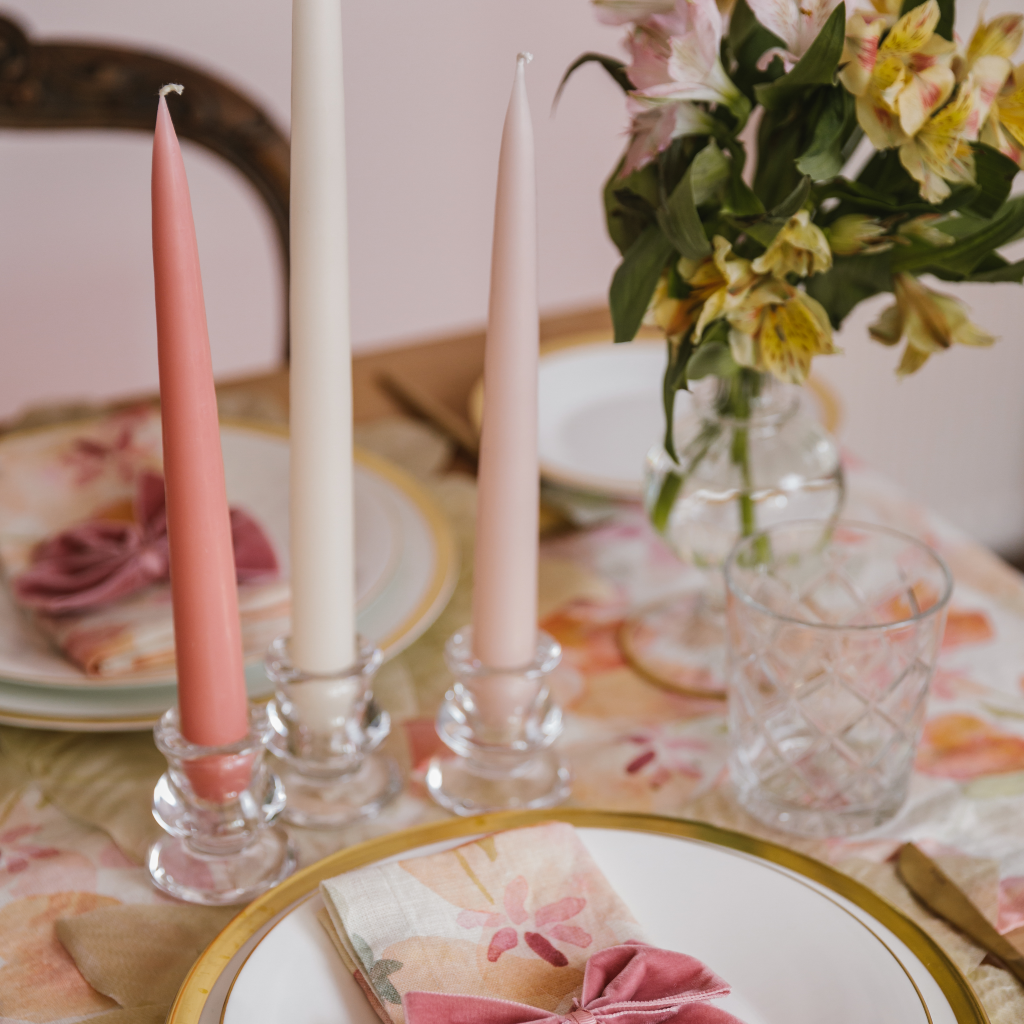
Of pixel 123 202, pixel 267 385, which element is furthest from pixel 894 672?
pixel 123 202

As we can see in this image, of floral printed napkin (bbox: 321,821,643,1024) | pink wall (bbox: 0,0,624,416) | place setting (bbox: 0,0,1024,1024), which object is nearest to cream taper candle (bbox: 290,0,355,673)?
place setting (bbox: 0,0,1024,1024)

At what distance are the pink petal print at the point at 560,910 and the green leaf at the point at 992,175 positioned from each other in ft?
1.16

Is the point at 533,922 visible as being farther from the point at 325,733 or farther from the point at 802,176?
the point at 802,176

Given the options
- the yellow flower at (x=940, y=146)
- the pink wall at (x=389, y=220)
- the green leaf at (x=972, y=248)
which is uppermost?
the yellow flower at (x=940, y=146)

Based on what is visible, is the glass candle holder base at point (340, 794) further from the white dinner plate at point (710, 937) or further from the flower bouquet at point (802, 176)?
the flower bouquet at point (802, 176)

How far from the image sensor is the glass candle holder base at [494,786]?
1.78 feet

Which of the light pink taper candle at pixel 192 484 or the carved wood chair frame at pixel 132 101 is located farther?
the carved wood chair frame at pixel 132 101

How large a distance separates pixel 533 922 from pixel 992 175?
38cm

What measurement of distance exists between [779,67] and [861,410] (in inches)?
72.6

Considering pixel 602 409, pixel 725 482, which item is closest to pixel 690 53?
pixel 725 482

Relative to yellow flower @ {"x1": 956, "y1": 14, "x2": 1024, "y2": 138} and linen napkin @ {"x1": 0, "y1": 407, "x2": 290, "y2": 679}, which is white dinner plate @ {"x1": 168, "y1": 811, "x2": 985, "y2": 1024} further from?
yellow flower @ {"x1": 956, "y1": 14, "x2": 1024, "y2": 138}

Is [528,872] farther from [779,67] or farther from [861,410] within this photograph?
[861,410]

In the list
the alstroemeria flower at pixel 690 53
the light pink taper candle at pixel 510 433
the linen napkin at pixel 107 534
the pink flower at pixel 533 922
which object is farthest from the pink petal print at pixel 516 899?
the alstroemeria flower at pixel 690 53

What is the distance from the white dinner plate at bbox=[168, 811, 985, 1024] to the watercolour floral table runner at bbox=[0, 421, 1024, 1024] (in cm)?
5
